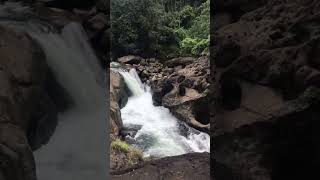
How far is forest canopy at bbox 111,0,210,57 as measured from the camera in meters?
8.97

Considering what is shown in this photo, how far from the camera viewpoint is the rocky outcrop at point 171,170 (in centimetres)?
287

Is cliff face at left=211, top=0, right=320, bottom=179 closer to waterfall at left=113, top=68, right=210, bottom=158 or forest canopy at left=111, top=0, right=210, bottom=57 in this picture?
waterfall at left=113, top=68, right=210, bottom=158

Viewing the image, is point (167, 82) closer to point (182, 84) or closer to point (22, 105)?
point (182, 84)

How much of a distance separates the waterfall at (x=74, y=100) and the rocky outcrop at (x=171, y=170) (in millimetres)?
830

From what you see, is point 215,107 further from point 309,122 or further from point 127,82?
point 127,82

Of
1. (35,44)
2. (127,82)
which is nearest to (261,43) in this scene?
(35,44)

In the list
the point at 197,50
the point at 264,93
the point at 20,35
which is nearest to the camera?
the point at 20,35

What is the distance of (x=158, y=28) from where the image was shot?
31.8 feet

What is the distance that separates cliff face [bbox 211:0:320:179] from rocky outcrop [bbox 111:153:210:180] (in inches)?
20.1

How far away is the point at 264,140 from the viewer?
89.7 inches

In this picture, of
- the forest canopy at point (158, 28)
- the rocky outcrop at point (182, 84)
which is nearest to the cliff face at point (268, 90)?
the rocky outcrop at point (182, 84)

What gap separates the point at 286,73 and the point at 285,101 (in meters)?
0.15

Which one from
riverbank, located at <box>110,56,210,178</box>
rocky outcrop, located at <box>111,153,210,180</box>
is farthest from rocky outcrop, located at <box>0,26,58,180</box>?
riverbank, located at <box>110,56,210,178</box>

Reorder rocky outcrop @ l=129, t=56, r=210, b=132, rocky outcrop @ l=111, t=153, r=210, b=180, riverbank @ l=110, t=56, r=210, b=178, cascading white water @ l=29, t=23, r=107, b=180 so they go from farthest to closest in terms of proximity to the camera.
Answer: rocky outcrop @ l=129, t=56, r=210, b=132, riverbank @ l=110, t=56, r=210, b=178, rocky outcrop @ l=111, t=153, r=210, b=180, cascading white water @ l=29, t=23, r=107, b=180
